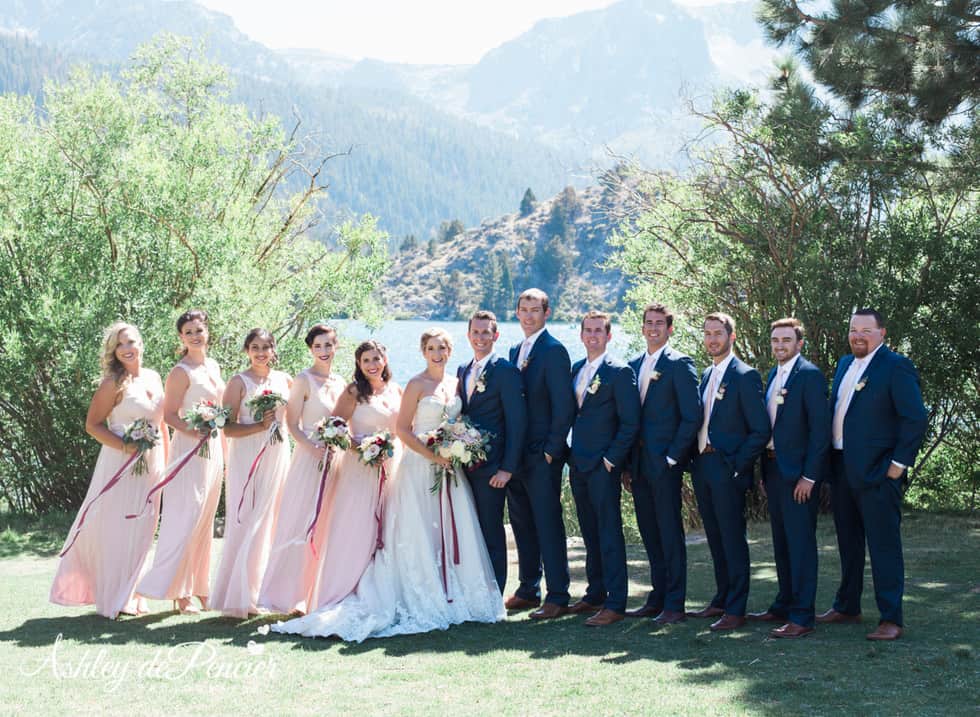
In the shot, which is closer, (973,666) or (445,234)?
(973,666)

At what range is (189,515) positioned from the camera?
7.01 metres

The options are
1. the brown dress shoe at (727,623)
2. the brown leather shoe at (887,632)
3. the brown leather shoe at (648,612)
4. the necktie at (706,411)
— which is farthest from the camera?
the brown leather shoe at (648,612)

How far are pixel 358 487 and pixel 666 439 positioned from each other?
2.04 meters

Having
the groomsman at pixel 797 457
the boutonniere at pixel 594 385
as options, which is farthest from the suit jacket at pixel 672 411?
the groomsman at pixel 797 457

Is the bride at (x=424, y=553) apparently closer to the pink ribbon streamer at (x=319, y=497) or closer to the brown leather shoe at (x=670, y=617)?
the pink ribbon streamer at (x=319, y=497)

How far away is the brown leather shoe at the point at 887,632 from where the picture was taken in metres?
5.87

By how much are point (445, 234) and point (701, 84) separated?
8826cm

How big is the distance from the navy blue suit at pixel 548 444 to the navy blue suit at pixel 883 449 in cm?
177

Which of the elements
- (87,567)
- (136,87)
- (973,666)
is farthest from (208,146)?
(973,666)

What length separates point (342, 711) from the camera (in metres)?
4.75

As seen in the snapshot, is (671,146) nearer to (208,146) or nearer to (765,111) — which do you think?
(765,111)

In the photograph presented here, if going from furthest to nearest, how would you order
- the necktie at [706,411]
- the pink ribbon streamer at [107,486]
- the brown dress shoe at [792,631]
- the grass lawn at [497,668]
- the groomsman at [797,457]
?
the pink ribbon streamer at [107,486] < the necktie at [706,411] < the groomsman at [797,457] < the brown dress shoe at [792,631] < the grass lawn at [497,668]

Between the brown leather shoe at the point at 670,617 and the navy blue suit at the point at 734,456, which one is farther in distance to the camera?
the brown leather shoe at the point at 670,617

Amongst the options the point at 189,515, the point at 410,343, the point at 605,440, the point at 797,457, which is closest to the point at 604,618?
the point at 605,440
